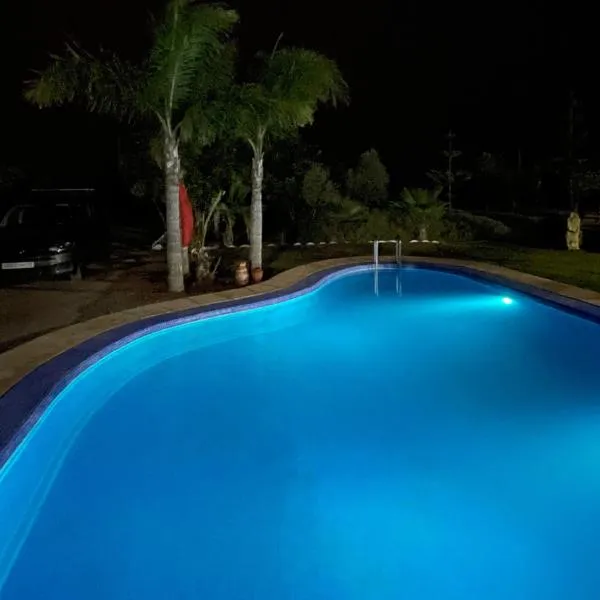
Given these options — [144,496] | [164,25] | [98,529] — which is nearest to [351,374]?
[144,496]

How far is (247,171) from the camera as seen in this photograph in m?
14.3

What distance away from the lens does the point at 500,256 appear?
15531mm

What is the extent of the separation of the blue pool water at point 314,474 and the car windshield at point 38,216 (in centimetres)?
428

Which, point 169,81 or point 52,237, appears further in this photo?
point 52,237

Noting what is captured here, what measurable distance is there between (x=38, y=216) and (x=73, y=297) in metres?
2.58

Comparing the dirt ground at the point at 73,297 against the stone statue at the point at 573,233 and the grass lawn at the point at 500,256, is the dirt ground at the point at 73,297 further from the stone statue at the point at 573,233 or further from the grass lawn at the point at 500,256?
the stone statue at the point at 573,233

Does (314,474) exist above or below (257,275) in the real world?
below

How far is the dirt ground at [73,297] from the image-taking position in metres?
8.73

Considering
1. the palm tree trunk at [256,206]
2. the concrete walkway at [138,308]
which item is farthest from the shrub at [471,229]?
the palm tree trunk at [256,206]

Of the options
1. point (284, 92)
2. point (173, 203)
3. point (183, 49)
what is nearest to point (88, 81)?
point (183, 49)

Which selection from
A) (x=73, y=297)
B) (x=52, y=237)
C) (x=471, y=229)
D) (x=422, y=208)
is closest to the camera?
(x=73, y=297)

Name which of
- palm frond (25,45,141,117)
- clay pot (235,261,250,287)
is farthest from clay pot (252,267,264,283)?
palm frond (25,45,141,117)

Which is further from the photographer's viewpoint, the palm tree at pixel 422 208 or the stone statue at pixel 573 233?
the palm tree at pixel 422 208

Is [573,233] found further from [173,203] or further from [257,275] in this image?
[173,203]
